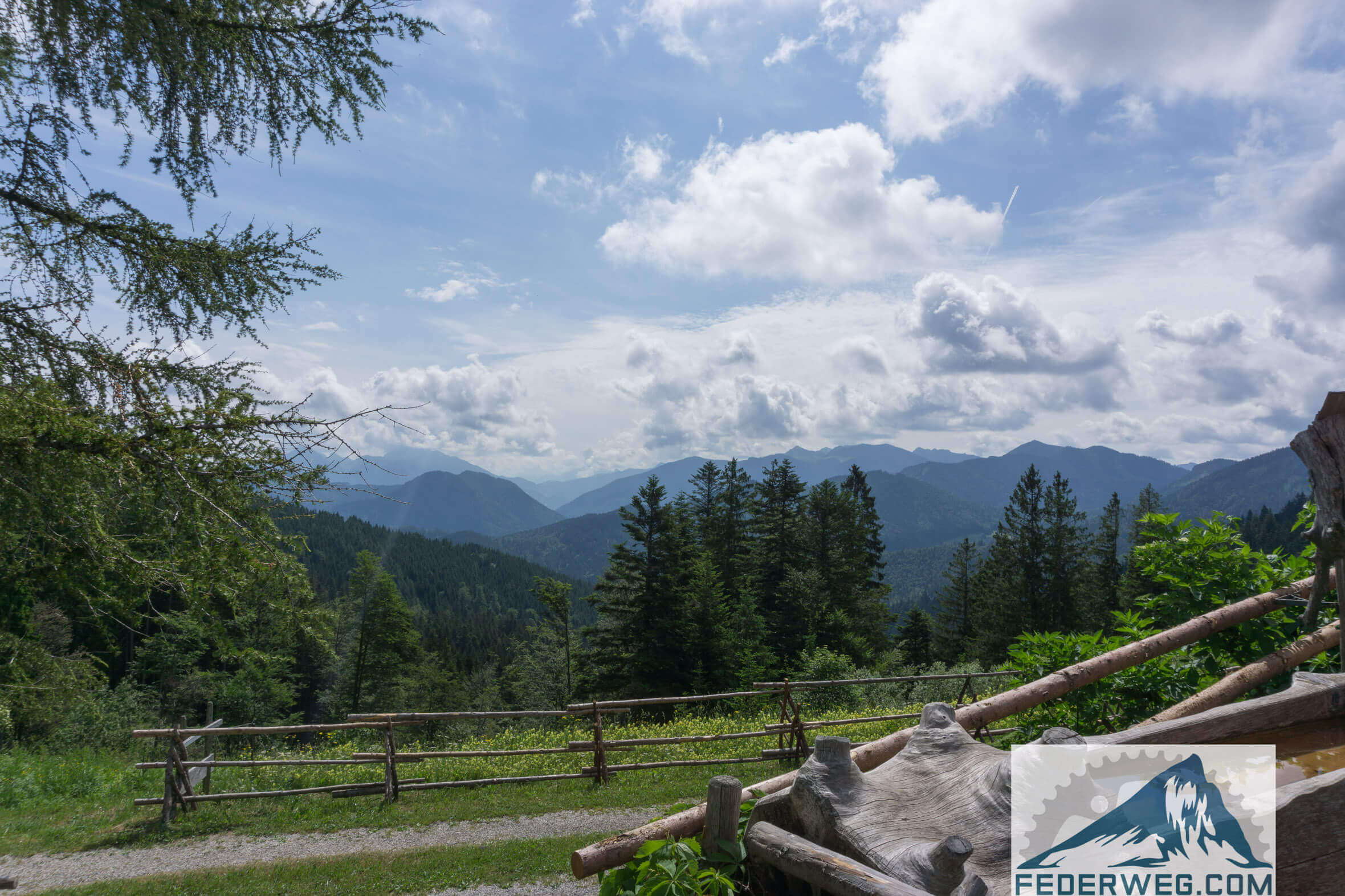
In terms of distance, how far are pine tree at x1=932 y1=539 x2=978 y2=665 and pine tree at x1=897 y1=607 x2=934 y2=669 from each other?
4.43 feet


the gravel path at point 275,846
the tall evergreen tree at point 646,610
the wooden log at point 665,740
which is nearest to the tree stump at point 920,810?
the gravel path at point 275,846

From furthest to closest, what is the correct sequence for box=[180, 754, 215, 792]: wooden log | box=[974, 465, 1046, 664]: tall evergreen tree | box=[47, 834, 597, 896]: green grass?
box=[974, 465, 1046, 664]: tall evergreen tree < box=[180, 754, 215, 792]: wooden log < box=[47, 834, 597, 896]: green grass

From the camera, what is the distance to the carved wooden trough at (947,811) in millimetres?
2447

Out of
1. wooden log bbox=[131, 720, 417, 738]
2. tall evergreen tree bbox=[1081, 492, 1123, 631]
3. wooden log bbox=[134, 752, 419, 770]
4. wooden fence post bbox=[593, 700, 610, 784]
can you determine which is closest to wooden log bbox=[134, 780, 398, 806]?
wooden log bbox=[134, 752, 419, 770]

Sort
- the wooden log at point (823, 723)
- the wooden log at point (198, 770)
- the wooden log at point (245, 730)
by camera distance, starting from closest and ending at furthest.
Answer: the wooden log at point (245, 730) → the wooden log at point (198, 770) → the wooden log at point (823, 723)

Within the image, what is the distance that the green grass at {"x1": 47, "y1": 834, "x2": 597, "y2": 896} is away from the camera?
7.35 meters

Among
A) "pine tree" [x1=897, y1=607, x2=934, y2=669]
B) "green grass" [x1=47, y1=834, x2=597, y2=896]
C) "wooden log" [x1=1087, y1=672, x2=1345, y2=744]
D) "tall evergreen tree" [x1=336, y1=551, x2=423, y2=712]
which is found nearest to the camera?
"wooden log" [x1=1087, y1=672, x2=1345, y2=744]

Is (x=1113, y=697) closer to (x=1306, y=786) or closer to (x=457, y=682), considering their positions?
(x=1306, y=786)

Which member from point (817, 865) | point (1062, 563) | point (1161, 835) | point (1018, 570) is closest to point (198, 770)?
point (817, 865)

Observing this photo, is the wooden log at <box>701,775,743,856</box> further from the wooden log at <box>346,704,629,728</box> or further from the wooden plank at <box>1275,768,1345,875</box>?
the wooden log at <box>346,704,629,728</box>

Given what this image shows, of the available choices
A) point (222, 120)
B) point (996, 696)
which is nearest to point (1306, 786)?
point (996, 696)

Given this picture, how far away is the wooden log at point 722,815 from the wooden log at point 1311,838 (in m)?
2.06

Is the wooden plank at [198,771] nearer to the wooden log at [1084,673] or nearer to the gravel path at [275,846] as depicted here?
the gravel path at [275,846]

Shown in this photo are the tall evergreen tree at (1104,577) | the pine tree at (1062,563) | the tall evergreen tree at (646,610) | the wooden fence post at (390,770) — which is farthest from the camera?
the tall evergreen tree at (1104,577)
